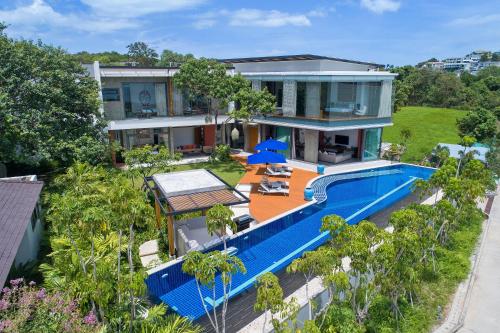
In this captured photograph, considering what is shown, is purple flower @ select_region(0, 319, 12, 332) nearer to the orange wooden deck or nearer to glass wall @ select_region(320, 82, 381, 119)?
the orange wooden deck

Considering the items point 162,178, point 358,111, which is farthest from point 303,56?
point 162,178

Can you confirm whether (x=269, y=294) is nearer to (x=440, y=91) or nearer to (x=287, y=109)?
(x=287, y=109)

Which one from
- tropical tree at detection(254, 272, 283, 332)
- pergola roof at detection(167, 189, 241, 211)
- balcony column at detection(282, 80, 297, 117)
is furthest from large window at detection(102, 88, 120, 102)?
tropical tree at detection(254, 272, 283, 332)

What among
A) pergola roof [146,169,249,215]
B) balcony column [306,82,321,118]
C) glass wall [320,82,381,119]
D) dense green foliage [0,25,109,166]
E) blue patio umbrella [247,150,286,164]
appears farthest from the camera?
balcony column [306,82,321,118]

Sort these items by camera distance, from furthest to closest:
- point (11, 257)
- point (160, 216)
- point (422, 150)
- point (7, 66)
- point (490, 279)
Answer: point (422, 150), point (7, 66), point (160, 216), point (490, 279), point (11, 257)

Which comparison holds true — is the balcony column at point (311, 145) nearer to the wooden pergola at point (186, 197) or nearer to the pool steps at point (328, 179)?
the pool steps at point (328, 179)

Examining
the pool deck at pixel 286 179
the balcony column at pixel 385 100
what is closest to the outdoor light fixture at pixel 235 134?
the pool deck at pixel 286 179

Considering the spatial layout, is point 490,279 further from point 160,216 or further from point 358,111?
point 358,111
